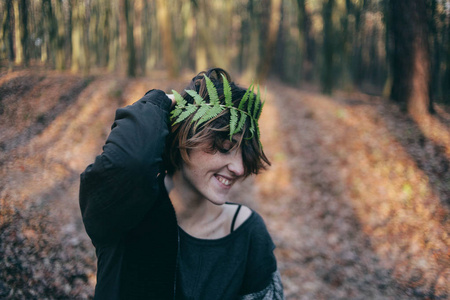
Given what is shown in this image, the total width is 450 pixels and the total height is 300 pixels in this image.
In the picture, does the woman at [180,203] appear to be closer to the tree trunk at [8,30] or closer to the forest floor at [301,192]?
the forest floor at [301,192]

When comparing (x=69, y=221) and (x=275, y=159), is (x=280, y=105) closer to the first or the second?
(x=275, y=159)

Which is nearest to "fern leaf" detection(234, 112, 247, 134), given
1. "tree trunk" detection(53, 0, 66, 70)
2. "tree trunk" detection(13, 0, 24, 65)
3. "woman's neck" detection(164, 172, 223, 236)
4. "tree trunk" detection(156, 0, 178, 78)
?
"woman's neck" detection(164, 172, 223, 236)

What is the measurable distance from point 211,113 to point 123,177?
0.62m

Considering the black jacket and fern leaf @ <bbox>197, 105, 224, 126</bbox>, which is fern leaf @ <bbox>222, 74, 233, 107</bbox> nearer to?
fern leaf @ <bbox>197, 105, 224, 126</bbox>

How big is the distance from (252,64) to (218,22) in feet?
19.4

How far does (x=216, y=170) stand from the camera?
5.69ft

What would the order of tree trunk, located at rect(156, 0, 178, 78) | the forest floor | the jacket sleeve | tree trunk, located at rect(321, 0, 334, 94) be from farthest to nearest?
tree trunk, located at rect(321, 0, 334, 94)
tree trunk, located at rect(156, 0, 178, 78)
the forest floor
the jacket sleeve

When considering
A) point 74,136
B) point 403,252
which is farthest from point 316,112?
point 74,136

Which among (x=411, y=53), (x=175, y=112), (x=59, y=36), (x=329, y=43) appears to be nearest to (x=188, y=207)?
(x=175, y=112)

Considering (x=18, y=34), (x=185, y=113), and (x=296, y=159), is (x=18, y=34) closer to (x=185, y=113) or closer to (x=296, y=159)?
(x=185, y=113)

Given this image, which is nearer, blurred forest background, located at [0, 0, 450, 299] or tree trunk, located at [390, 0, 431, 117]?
blurred forest background, located at [0, 0, 450, 299]

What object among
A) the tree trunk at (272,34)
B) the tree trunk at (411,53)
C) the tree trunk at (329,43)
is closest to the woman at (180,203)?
the tree trunk at (411,53)

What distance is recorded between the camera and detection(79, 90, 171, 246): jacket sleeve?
1.35 m

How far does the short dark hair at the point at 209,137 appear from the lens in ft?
5.50
